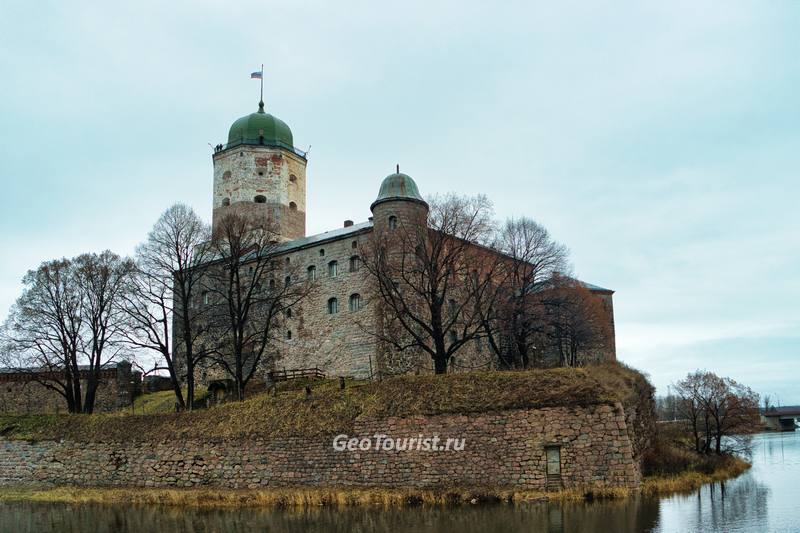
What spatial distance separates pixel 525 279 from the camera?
126ft

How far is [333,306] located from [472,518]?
26.4 metres

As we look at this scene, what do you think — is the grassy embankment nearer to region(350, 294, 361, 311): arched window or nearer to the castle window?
the castle window

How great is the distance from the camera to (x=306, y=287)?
45.1m

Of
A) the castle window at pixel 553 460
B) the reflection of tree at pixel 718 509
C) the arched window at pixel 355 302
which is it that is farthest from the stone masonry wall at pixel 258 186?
the reflection of tree at pixel 718 509

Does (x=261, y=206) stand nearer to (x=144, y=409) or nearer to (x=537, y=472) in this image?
(x=144, y=409)

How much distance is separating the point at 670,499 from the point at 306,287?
26456 mm

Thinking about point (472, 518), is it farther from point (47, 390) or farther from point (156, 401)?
point (47, 390)

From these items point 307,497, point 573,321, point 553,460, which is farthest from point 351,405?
point 573,321

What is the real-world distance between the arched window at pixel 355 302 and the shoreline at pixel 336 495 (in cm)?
1727

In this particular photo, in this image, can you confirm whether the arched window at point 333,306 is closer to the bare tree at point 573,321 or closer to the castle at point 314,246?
the castle at point 314,246

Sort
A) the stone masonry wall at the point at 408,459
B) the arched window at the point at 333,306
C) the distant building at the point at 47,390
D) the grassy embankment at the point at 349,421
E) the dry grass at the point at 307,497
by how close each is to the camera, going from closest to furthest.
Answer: the dry grass at the point at 307,497 < the stone masonry wall at the point at 408,459 < the grassy embankment at the point at 349,421 < the distant building at the point at 47,390 < the arched window at the point at 333,306

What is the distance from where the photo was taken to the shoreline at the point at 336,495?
73.6 ft

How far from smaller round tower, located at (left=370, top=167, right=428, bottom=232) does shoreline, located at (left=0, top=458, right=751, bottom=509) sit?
17962mm

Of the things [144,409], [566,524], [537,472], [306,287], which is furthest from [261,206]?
[566,524]
